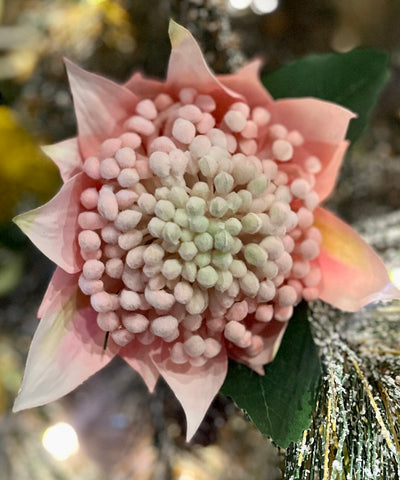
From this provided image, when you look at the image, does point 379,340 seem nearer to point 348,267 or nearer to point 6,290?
point 348,267

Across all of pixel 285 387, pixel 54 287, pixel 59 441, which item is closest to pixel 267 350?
pixel 285 387

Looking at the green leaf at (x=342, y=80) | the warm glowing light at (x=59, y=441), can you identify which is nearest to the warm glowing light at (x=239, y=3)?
the green leaf at (x=342, y=80)

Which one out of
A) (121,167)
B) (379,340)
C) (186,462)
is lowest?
(186,462)

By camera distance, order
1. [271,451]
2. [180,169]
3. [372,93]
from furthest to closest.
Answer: [271,451]
[372,93]
[180,169]

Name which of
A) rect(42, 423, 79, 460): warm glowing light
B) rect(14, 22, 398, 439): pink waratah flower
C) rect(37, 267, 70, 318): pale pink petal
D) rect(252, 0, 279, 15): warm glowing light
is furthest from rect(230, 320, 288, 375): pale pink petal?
rect(252, 0, 279, 15): warm glowing light

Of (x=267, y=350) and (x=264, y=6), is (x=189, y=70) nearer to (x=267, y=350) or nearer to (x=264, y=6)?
(x=267, y=350)

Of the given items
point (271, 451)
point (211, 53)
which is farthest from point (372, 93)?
point (271, 451)

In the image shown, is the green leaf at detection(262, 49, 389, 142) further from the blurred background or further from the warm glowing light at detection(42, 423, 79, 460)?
the warm glowing light at detection(42, 423, 79, 460)
